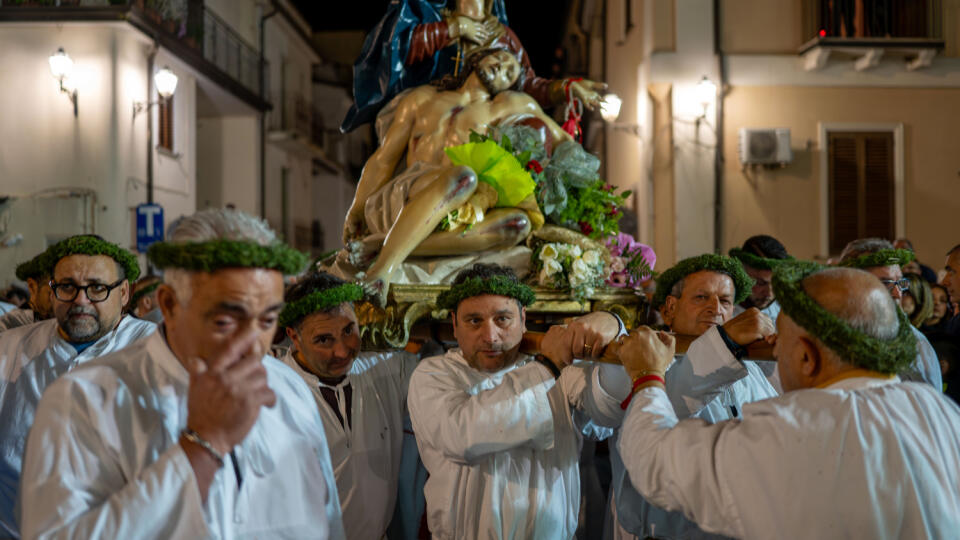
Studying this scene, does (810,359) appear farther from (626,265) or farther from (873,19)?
(873,19)

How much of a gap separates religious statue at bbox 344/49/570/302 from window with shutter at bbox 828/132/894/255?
24.5 ft

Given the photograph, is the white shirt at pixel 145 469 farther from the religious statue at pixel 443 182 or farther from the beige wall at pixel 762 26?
the beige wall at pixel 762 26

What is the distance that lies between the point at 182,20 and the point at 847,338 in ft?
54.3

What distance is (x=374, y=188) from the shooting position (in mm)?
5652

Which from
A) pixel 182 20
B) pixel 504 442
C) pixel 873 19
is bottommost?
pixel 504 442

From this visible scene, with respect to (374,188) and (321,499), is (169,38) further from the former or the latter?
(321,499)

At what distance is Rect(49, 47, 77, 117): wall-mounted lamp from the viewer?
43.5ft

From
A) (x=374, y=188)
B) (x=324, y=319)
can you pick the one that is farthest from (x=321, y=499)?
(x=374, y=188)

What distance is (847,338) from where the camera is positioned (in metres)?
2.07

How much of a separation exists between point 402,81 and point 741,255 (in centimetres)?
272

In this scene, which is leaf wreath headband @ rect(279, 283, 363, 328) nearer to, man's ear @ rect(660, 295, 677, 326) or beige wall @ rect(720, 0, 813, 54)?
man's ear @ rect(660, 295, 677, 326)

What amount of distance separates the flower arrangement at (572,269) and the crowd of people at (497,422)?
1.05 metres

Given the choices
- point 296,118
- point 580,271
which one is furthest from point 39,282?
point 296,118

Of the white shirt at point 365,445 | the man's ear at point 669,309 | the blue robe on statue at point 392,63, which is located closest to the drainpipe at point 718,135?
the blue robe on statue at point 392,63
